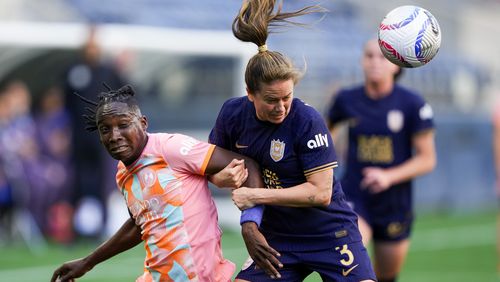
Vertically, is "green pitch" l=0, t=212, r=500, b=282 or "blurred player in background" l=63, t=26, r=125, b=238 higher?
"blurred player in background" l=63, t=26, r=125, b=238

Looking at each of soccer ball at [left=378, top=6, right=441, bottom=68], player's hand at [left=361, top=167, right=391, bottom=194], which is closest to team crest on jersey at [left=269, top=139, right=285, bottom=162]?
soccer ball at [left=378, top=6, right=441, bottom=68]

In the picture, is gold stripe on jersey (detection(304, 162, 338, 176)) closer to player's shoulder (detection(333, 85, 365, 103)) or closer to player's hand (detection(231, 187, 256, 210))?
player's hand (detection(231, 187, 256, 210))

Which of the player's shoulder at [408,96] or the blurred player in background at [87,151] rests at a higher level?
the player's shoulder at [408,96]

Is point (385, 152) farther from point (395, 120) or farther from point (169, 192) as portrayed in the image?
point (169, 192)

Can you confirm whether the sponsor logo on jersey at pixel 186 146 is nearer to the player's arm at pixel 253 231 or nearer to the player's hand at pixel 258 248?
the player's arm at pixel 253 231

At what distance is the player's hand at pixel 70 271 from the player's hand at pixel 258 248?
3.12 ft

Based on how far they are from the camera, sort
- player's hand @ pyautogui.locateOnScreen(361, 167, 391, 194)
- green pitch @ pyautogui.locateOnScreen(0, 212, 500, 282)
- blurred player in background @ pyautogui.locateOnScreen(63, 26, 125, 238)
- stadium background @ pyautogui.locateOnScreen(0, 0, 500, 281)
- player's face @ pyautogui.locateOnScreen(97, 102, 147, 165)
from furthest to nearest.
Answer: stadium background @ pyautogui.locateOnScreen(0, 0, 500, 281) < blurred player in background @ pyautogui.locateOnScreen(63, 26, 125, 238) < green pitch @ pyautogui.locateOnScreen(0, 212, 500, 282) < player's hand @ pyautogui.locateOnScreen(361, 167, 391, 194) < player's face @ pyautogui.locateOnScreen(97, 102, 147, 165)

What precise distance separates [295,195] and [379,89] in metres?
2.84

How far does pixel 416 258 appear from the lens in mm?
12617

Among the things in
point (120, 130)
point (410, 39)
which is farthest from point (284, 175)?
point (410, 39)

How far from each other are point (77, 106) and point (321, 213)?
7.57m

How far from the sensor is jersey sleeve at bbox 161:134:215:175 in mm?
5453

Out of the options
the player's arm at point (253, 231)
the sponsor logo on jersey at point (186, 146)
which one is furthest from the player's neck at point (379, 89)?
the sponsor logo on jersey at point (186, 146)

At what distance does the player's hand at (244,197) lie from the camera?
18.0 ft
